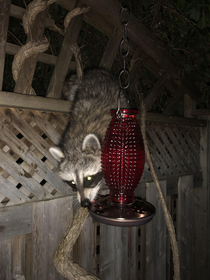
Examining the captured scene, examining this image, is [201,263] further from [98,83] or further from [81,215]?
[98,83]

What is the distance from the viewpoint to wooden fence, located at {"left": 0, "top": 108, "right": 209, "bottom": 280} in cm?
182

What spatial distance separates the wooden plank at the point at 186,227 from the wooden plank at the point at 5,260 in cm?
238

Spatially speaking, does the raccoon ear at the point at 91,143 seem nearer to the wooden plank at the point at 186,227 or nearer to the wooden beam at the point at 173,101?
the wooden beam at the point at 173,101

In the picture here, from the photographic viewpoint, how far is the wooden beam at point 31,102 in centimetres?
167

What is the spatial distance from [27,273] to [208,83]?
356cm

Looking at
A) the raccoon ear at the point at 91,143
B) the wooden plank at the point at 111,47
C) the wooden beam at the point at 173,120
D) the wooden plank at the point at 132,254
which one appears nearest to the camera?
the raccoon ear at the point at 91,143

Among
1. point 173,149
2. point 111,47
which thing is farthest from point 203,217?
point 111,47

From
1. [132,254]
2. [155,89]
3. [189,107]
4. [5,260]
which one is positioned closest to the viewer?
[5,260]

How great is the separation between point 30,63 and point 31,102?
31 centimetres

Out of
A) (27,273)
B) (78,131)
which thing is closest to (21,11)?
(78,131)

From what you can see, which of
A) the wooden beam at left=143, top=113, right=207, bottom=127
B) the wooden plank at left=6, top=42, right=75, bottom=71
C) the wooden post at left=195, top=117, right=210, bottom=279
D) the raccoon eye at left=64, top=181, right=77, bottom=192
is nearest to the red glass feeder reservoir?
the raccoon eye at left=64, top=181, right=77, bottom=192

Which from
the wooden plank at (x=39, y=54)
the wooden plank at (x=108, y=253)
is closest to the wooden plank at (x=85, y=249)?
the wooden plank at (x=108, y=253)

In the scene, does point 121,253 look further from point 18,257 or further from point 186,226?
point 186,226

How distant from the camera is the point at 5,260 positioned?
1.79 meters
